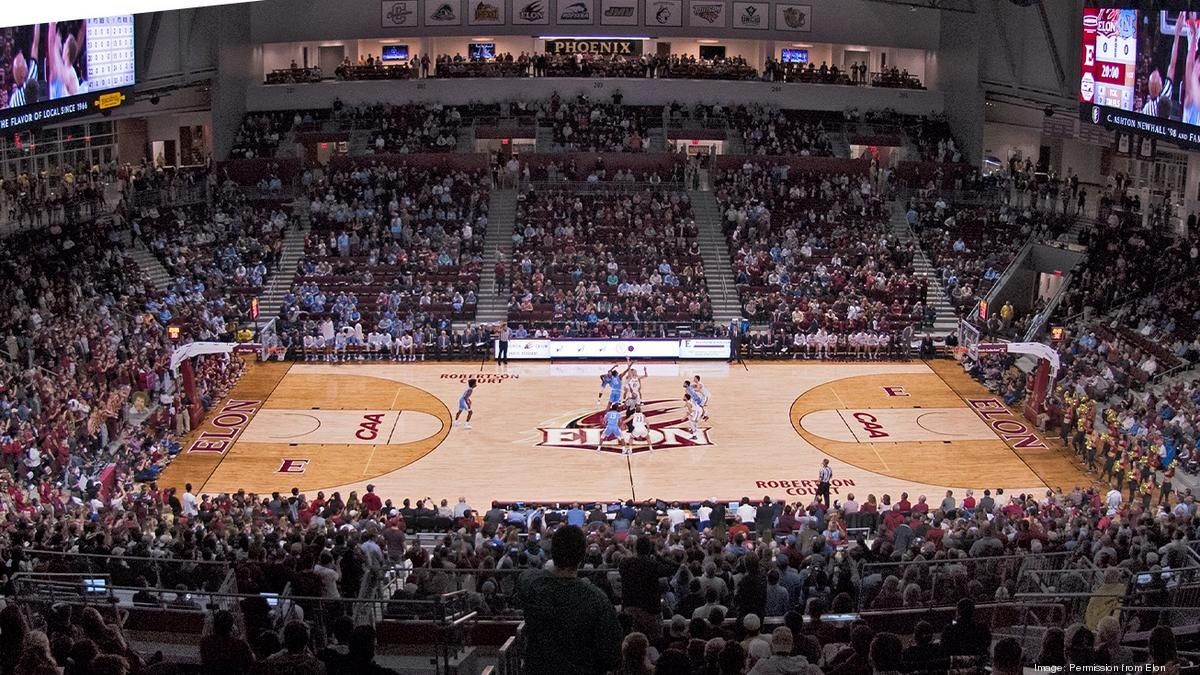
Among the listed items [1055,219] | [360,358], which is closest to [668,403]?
[360,358]

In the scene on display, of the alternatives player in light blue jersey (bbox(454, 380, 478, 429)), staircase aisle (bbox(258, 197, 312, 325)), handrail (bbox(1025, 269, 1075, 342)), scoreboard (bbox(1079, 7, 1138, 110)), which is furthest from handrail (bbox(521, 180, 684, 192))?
player in light blue jersey (bbox(454, 380, 478, 429))

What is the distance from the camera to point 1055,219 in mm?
45531

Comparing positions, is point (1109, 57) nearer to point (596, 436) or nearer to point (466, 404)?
point (596, 436)

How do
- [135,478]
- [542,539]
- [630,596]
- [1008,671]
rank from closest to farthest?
1. [1008,671]
2. [630,596]
3. [542,539]
4. [135,478]

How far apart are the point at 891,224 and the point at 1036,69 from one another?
26.9 feet

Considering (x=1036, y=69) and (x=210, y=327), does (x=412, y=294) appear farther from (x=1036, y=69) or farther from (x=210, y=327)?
(x=1036, y=69)

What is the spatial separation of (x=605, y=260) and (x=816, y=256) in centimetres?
716

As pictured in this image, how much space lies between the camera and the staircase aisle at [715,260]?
141ft

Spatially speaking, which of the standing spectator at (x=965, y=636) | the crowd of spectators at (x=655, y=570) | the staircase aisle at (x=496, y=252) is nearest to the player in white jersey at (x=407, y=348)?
the staircase aisle at (x=496, y=252)

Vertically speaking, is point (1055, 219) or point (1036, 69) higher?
point (1036, 69)

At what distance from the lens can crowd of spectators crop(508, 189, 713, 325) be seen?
4175 cm

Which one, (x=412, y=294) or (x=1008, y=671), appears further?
(x=412, y=294)

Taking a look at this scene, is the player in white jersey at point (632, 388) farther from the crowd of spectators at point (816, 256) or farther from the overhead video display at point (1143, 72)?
the overhead video display at point (1143, 72)

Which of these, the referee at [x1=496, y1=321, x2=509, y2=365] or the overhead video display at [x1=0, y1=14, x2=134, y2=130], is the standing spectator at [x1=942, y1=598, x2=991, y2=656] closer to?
the overhead video display at [x1=0, y1=14, x2=134, y2=130]
